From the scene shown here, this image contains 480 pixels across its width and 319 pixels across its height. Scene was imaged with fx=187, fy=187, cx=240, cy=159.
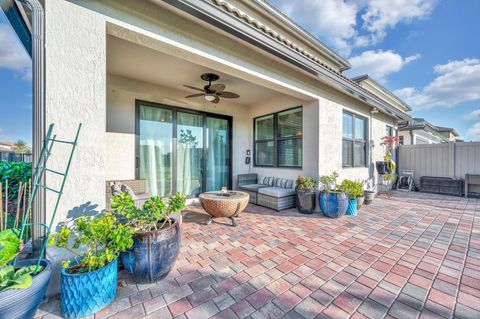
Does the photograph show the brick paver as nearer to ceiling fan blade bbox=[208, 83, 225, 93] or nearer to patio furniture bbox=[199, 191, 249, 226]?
patio furniture bbox=[199, 191, 249, 226]

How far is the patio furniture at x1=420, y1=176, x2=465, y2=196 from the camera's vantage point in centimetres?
645

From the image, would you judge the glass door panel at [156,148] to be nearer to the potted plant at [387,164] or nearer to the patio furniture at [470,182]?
the potted plant at [387,164]

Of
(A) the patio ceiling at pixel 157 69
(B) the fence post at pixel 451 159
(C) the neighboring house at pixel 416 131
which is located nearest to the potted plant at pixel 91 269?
(A) the patio ceiling at pixel 157 69

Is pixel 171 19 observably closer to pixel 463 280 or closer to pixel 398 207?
pixel 463 280

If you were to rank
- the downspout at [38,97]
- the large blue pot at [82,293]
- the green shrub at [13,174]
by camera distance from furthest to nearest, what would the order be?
the green shrub at [13,174] < the downspout at [38,97] < the large blue pot at [82,293]

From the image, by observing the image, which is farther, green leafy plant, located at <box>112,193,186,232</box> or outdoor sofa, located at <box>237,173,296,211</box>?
outdoor sofa, located at <box>237,173,296,211</box>

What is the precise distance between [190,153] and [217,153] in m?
0.93

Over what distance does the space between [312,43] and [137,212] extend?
7.66 meters

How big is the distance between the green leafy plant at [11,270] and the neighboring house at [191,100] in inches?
15.8

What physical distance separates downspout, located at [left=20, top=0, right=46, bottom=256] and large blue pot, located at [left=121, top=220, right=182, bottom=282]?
87 centimetres

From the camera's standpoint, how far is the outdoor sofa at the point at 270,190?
15.7 ft

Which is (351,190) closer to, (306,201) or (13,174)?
(306,201)

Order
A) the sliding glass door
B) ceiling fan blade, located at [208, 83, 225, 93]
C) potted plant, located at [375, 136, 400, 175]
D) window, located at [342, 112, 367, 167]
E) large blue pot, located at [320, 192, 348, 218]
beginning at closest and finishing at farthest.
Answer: ceiling fan blade, located at [208, 83, 225, 93] < large blue pot, located at [320, 192, 348, 218] < the sliding glass door < window, located at [342, 112, 367, 167] < potted plant, located at [375, 136, 400, 175]

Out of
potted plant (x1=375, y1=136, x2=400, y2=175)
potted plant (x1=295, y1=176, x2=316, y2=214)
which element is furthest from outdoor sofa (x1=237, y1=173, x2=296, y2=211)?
potted plant (x1=375, y1=136, x2=400, y2=175)
